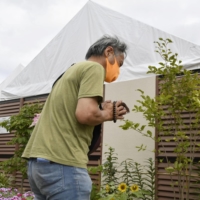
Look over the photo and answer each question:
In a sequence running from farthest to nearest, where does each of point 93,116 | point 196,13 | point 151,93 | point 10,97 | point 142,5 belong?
point 10,97 < point 142,5 < point 196,13 < point 151,93 < point 93,116

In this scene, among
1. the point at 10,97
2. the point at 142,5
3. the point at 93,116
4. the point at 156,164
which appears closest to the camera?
the point at 93,116

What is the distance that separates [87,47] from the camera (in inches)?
237

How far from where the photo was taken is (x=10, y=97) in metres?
7.50

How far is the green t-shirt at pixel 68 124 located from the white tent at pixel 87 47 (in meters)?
3.34

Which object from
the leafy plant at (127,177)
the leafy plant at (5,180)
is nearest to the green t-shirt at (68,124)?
the leafy plant at (127,177)

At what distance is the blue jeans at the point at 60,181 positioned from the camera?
146 centimetres

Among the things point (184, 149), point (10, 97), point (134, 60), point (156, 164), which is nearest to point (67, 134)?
point (184, 149)

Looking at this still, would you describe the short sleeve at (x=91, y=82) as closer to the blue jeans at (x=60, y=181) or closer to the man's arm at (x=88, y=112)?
the man's arm at (x=88, y=112)

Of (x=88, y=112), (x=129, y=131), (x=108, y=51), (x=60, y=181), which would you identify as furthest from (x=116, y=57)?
(x=129, y=131)

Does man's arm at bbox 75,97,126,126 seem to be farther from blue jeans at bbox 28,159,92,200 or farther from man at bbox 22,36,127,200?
blue jeans at bbox 28,159,92,200

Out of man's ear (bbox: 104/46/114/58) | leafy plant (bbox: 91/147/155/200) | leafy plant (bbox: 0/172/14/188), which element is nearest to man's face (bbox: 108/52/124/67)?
man's ear (bbox: 104/46/114/58)

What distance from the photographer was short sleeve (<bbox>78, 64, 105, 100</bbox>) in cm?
152

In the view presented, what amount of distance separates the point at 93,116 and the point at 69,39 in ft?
16.9

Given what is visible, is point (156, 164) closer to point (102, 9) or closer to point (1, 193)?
point (1, 193)
